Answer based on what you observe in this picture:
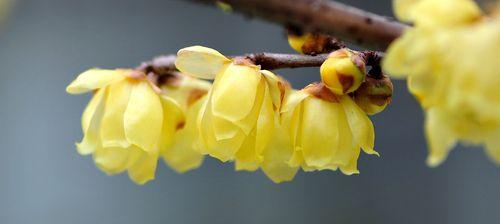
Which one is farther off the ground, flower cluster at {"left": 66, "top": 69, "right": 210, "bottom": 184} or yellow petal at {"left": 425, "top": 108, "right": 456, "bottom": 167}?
yellow petal at {"left": 425, "top": 108, "right": 456, "bottom": 167}

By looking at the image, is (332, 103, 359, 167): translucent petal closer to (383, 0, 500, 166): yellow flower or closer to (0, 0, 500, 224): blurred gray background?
(383, 0, 500, 166): yellow flower

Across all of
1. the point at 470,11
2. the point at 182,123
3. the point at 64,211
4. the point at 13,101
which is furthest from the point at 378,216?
the point at 470,11

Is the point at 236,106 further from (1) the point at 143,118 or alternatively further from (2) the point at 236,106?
(1) the point at 143,118

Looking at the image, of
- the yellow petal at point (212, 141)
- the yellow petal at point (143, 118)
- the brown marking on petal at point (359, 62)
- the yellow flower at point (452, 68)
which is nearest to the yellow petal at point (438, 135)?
the yellow flower at point (452, 68)

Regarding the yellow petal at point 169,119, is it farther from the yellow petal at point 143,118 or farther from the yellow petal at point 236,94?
the yellow petal at point 236,94

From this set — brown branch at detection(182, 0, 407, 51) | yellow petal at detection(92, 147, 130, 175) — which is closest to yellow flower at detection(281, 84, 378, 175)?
brown branch at detection(182, 0, 407, 51)

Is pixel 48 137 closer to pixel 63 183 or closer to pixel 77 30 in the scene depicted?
pixel 63 183

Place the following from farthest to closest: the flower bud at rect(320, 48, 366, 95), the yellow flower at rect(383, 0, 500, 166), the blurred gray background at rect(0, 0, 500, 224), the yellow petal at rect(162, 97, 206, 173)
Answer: the blurred gray background at rect(0, 0, 500, 224) < the yellow petal at rect(162, 97, 206, 173) < the flower bud at rect(320, 48, 366, 95) < the yellow flower at rect(383, 0, 500, 166)

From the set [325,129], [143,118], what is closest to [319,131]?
[325,129]
